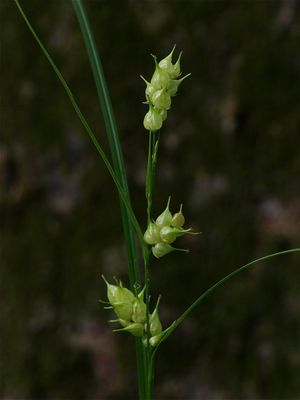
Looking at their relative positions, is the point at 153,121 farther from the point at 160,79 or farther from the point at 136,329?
the point at 136,329

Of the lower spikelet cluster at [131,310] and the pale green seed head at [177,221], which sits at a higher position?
the pale green seed head at [177,221]

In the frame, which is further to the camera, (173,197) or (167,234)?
(173,197)

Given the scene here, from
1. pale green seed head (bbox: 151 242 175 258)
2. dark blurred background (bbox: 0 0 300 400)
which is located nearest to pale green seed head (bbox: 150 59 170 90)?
pale green seed head (bbox: 151 242 175 258)

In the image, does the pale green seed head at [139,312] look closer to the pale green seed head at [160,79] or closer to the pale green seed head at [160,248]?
the pale green seed head at [160,248]

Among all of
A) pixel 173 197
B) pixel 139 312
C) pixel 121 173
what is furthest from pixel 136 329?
pixel 173 197

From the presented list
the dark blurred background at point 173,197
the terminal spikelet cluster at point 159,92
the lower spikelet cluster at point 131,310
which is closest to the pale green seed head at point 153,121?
the terminal spikelet cluster at point 159,92

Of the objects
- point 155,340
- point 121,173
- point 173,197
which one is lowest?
point 155,340
